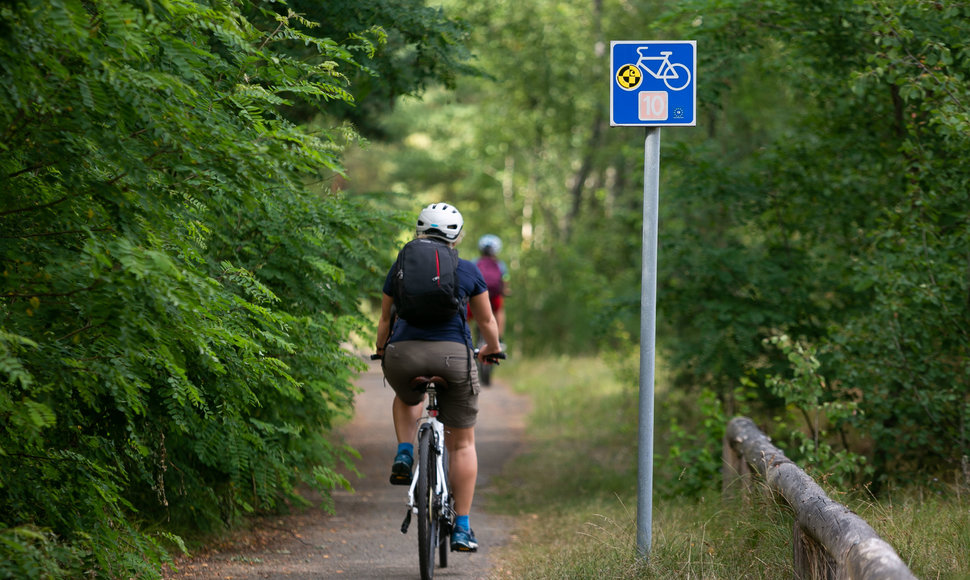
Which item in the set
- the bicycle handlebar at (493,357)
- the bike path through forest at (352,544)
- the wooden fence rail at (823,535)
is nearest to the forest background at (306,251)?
the bike path through forest at (352,544)

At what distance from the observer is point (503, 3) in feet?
67.3

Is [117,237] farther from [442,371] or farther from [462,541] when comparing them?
[462,541]

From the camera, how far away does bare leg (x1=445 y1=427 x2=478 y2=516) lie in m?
5.81

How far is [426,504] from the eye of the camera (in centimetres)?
537

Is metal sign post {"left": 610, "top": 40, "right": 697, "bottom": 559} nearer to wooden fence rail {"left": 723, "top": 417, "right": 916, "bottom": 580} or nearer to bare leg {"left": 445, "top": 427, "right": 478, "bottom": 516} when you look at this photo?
wooden fence rail {"left": 723, "top": 417, "right": 916, "bottom": 580}

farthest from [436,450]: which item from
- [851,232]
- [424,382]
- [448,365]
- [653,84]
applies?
[851,232]

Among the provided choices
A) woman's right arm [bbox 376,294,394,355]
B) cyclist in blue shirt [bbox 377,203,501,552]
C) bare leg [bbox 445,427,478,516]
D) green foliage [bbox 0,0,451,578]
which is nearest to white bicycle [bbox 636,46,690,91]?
cyclist in blue shirt [bbox 377,203,501,552]

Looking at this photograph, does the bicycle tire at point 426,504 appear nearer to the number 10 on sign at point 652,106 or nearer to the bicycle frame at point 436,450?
the bicycle frame at point 436,450

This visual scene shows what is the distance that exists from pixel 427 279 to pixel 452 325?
38 centimetres

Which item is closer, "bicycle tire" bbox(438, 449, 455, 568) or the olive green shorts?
the olive green shorts

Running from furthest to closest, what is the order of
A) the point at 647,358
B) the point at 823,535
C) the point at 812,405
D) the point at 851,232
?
the point at 851,232, the point at 812,405, the point at 647,358, the point at 823,535

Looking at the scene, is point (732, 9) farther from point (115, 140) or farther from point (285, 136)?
point (115, 140)

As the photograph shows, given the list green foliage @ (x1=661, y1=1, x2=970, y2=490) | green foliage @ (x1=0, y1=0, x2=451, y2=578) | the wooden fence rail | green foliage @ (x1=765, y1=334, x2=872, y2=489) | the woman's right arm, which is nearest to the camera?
green foliage @ (x1=0, y1=0, x2=451, y2=578)

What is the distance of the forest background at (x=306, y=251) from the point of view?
11.7ft
